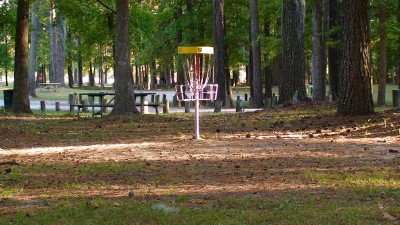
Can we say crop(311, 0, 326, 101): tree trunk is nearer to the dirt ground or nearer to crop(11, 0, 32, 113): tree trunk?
the dirt ground

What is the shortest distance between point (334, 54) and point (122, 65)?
12.9 meters

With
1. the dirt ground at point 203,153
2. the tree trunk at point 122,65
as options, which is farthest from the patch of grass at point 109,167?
the tree trunk at point 122,65

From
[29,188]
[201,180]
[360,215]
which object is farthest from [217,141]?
[360,215]

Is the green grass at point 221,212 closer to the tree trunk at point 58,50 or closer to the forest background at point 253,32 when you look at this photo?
the forest background at point 253,32

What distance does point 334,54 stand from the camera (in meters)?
29.8

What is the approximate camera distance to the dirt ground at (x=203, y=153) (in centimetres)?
791

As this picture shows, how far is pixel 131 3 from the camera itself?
26391 millimetres

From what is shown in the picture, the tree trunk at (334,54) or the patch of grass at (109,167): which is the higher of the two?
the tree trunk at (334,54)

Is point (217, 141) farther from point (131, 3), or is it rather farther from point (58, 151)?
point (131, 3)

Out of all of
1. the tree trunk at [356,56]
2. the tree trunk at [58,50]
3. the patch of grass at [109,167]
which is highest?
the tree trunk at [58,50]

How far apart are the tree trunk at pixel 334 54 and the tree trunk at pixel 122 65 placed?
37.1ft

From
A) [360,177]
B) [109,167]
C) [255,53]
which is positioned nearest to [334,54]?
[255,53]

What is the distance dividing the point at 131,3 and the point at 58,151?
15.2 m

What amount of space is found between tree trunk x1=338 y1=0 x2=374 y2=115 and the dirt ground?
0.55m
